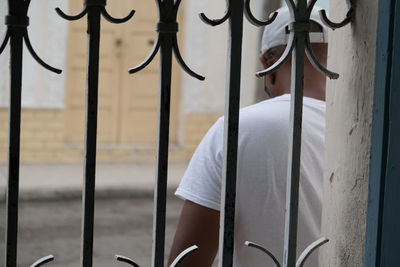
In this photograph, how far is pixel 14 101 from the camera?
133 cm

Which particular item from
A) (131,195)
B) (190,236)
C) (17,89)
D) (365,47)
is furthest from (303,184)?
(131,195)

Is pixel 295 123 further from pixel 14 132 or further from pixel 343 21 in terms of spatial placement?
pixel 14 132

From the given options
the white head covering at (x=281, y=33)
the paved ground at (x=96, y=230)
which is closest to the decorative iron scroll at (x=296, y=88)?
the white head covering at (x=281, y=33)

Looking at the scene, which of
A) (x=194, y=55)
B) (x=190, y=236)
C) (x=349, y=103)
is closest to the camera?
(x=349, y=103)

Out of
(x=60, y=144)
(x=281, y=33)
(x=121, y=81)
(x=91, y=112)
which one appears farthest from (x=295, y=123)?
(x=121, y=81)

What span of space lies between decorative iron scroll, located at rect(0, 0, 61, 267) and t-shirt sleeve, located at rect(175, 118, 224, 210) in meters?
0.69

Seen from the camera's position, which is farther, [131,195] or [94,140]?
[131,195]

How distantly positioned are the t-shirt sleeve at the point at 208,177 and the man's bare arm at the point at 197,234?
0.03 m

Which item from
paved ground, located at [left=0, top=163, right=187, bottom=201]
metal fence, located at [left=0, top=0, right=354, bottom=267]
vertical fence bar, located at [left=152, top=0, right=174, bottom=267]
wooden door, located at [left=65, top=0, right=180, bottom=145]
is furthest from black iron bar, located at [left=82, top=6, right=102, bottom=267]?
wooden door, located at [left=65, top=0, right=180, bottom=145]

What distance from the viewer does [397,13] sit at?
1361 millimetres

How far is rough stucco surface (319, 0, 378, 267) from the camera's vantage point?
4.67 feet

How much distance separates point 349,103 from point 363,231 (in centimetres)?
25

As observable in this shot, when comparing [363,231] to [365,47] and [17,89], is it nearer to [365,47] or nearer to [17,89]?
[365,47]

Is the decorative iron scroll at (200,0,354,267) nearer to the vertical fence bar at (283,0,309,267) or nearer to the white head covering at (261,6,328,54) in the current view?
the vertical fence bar at (283,0,309,267)
